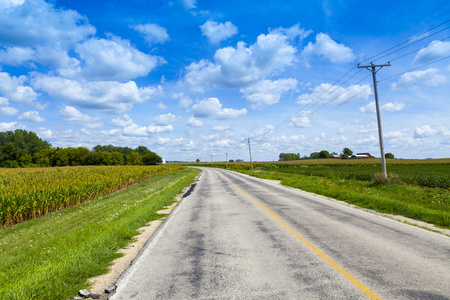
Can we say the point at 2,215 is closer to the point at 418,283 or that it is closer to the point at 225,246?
the point at 225,246

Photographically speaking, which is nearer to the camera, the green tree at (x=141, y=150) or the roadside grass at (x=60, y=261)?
the roadside grass at (x=60, y=261)

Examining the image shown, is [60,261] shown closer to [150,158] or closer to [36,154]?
[36,154]

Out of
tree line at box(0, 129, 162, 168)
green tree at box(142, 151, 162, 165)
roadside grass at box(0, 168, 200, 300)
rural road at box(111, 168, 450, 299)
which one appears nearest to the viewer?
rural road at box(111, 168, 450, 299)

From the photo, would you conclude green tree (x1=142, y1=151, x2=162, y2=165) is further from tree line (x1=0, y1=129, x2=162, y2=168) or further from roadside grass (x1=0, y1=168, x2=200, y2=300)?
roadside grass (x1=0, y1=168, x2=200, y2=300)

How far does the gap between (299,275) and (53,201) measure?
16.5 m

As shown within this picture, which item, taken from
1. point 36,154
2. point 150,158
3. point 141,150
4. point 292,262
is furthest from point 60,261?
point 141,150

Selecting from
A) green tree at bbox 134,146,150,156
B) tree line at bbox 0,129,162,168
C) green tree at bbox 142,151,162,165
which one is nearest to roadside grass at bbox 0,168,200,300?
tree line at bbox 0,129,162,168

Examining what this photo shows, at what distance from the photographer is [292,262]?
4.98 m

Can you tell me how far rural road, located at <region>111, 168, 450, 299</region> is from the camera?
12.7 ft

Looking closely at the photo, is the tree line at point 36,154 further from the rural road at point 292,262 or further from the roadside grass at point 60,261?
the rural road at point 292,262

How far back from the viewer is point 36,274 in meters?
4.57

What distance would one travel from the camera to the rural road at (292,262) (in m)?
Answer: 3.87

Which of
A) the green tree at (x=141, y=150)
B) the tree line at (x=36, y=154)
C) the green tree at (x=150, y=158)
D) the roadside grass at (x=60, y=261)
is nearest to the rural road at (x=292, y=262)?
the roadside grass at (x=60, y=261)

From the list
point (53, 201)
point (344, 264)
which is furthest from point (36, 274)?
point (53, 201)
